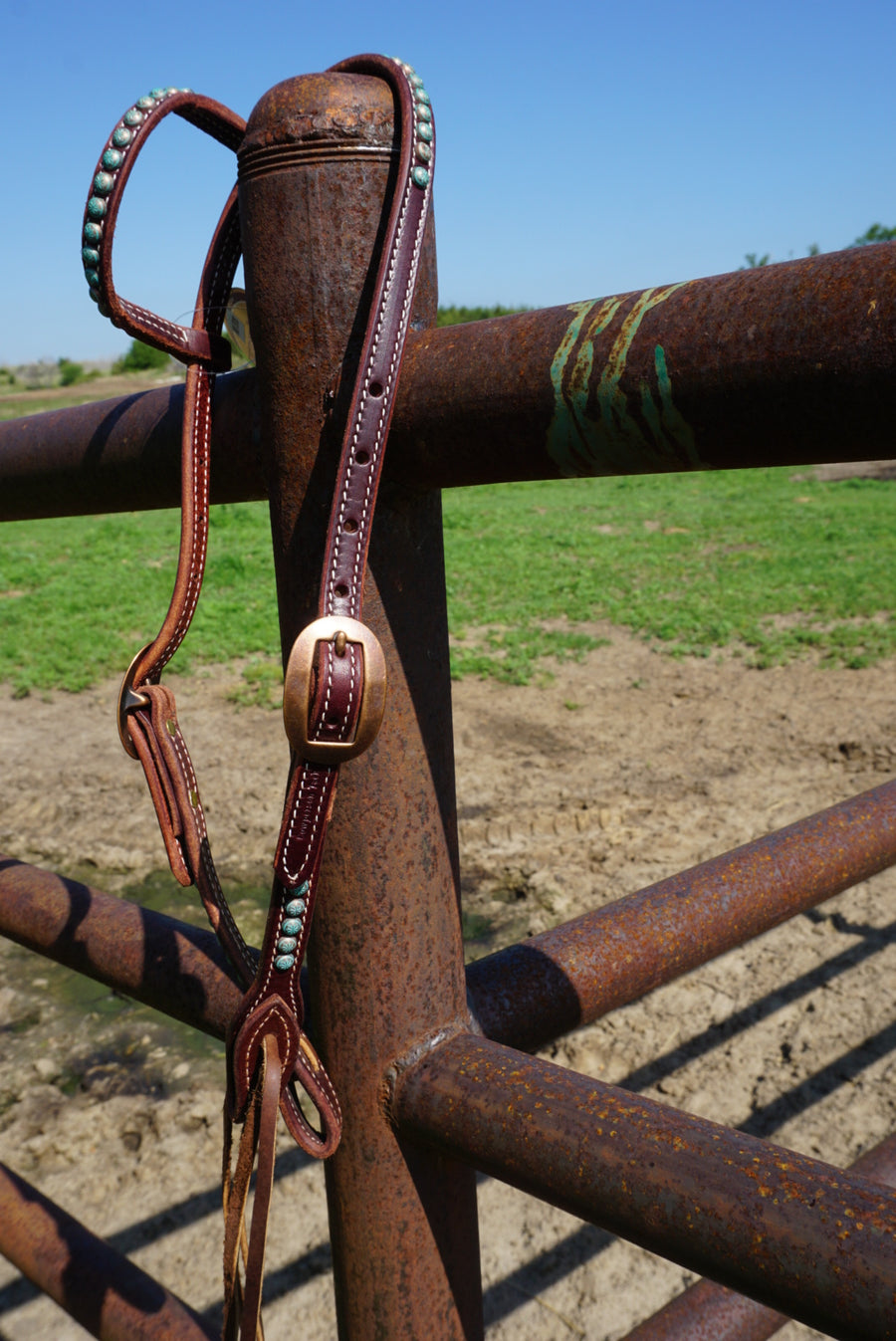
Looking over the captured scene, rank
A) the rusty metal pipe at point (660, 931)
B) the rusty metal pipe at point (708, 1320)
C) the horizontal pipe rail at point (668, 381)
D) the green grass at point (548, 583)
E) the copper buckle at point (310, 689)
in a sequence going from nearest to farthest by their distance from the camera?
1. the horizontal pipe rail at point (668, 381)
2. the copper buckle at point (310, 689)
3. the rusty metal pipe at point (660, 931)
4. the rusty metal pipe at point (708, 1320)
5. the green grass at point (548, 583)

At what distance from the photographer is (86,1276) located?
38.5 inches

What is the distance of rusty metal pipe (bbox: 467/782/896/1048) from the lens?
2.56 ft

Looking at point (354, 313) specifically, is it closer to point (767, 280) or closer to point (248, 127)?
point (248, 127)

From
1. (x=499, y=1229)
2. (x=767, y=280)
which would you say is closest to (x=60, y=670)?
(x=499, y=1229)

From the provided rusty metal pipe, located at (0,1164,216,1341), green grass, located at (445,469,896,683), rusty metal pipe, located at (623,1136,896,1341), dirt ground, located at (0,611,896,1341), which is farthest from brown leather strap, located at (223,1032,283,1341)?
green grass, located at (445,469,896,683)

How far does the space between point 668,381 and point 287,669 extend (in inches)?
9.7

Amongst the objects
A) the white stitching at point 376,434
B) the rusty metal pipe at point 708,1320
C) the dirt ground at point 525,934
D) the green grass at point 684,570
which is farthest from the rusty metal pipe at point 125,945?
the green grass at point 684,570

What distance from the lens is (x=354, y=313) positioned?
0.63 m

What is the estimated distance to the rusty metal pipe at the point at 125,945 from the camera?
0.81 m

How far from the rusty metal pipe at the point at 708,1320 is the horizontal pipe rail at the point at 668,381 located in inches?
34.7

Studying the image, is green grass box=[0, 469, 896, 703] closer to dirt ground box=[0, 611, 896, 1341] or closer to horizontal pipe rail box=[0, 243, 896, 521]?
dirt ground box=[0, 611, 896, 1341]

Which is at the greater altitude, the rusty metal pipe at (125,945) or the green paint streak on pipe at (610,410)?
the green paint streak on pipe at (610,410)

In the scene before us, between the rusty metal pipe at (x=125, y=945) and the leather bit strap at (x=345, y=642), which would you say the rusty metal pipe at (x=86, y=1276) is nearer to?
the rusty metal pipe at (x=125, y=945)

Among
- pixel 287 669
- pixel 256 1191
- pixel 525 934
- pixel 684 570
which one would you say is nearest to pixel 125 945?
pixel 256 1191
